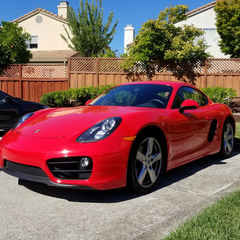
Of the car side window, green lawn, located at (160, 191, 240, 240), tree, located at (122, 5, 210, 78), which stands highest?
tree, located at (122, 5, 210, 78)

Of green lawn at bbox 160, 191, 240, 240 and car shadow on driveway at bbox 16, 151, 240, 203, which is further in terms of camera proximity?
car shadow on driveway at bbox 16, 151, 240, 203

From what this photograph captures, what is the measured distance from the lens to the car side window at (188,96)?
14.1ft

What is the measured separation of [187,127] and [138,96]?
2.71ft

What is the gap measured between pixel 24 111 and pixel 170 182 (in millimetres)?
5239

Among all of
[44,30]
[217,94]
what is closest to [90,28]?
[44,30]

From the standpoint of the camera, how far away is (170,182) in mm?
3986

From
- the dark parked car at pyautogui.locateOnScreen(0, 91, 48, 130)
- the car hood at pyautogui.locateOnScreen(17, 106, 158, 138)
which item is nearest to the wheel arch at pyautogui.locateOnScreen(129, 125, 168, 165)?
the car hood at pyautogui.locateOnScreen(17, 106, 158, 138)

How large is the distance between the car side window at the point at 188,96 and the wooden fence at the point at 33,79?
12.2 metres

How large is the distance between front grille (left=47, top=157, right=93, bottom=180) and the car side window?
171 centimetres

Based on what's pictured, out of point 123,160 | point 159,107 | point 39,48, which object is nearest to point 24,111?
point 159,107

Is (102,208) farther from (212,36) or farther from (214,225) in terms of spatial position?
(212,36)

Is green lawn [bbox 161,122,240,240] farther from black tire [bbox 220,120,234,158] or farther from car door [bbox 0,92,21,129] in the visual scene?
car door [bbox 0,92,21,129]

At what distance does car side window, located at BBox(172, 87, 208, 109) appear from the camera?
430cm

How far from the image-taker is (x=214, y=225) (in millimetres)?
2453
